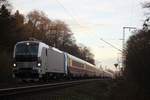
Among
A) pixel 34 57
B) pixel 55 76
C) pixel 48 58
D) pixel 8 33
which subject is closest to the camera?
pixel 34 57

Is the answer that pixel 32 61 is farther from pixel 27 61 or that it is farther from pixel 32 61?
pixel 27 61

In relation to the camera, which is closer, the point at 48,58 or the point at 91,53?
the point at 48,58

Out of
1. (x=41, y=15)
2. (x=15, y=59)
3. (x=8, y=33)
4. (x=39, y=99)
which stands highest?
(x=41, y=15)

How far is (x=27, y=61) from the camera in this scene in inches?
1356

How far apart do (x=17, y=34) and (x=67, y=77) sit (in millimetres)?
28874

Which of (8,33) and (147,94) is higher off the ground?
(8,33)

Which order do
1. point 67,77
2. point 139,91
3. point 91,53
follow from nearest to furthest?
point 139,91 → point 67,77 → point 91,53

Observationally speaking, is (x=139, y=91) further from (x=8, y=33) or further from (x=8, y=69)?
(x=8, y=33)

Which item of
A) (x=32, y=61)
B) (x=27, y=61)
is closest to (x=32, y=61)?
(x=32, y=61)

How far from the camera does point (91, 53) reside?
19238 cm

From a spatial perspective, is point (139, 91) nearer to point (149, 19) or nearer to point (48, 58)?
point (149, 19)

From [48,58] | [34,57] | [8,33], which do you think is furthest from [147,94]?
[8,33]

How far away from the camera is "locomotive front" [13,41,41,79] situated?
33.8 m

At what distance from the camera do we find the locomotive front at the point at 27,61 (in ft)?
111
